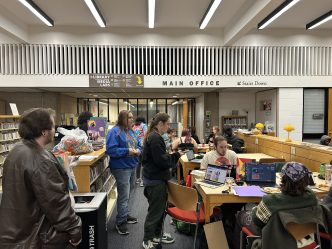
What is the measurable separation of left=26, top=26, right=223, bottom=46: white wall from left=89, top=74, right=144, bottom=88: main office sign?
3.17 ft

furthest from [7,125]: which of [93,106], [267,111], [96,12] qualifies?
[267,111]

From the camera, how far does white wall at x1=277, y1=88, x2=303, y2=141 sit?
8211 mm

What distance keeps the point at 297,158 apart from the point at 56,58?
6.62m

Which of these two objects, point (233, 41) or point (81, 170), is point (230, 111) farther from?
point (81, 170)

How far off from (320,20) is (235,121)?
380 cm

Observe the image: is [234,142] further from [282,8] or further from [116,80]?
[116,80]

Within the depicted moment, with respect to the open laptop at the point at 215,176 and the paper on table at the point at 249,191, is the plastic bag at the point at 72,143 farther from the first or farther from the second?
the paper on table at the point at 249,191

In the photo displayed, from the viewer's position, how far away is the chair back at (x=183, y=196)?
116 inches

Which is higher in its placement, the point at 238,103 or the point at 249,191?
the point at 238,103

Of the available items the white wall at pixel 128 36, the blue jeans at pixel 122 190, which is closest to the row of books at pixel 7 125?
the white wall at pixel 128 36

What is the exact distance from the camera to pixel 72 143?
3.56 metres

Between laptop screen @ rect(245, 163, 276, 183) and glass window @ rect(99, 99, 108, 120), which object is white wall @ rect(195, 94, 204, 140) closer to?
glass window @ rect(99, 99, 108, 120)

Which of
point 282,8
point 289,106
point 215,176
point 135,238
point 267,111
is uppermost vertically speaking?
point 282,8

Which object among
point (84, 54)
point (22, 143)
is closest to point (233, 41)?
point (84, 54)
